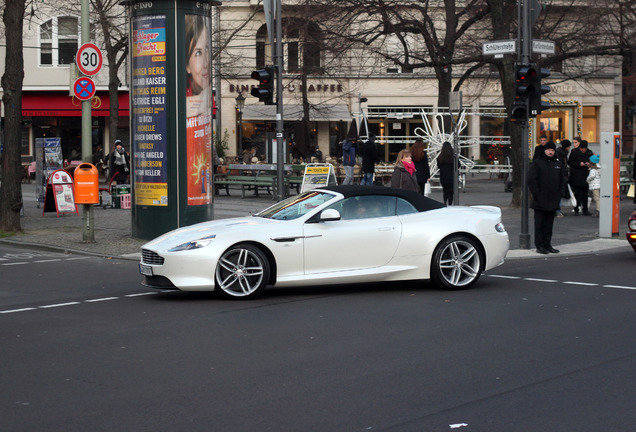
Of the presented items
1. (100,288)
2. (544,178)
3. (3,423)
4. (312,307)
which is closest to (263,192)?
(544,178)

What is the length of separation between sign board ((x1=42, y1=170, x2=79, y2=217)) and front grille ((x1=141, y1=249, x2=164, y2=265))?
12625mm

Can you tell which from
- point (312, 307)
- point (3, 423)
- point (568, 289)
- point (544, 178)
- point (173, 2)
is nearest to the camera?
point (3, 423)

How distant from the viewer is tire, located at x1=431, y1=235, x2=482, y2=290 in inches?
443

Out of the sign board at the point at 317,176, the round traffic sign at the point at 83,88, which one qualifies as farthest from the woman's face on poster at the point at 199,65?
the sign board at the point at 317,176

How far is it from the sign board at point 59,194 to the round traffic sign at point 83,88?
6076 millimetres

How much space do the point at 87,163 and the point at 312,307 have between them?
27.7 feet

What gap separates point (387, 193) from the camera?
11445mm

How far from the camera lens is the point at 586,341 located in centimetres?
816

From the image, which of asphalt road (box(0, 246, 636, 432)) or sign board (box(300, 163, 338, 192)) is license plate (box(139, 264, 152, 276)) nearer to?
asphalt road (box(0, 246, 636, 432))

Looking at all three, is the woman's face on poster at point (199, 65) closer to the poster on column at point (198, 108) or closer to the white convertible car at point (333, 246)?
the poster on column at point (198, 108)

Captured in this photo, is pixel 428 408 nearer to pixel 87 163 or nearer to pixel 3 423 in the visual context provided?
pixel 3 423

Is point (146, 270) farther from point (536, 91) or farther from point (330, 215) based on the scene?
point (536, 91)

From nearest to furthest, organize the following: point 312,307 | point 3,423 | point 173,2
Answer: point 3,423, point 312,307, point 173,2

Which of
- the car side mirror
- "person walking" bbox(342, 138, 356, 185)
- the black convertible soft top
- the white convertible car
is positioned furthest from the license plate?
"person walking" bbox(342, 138, 356, 185)
